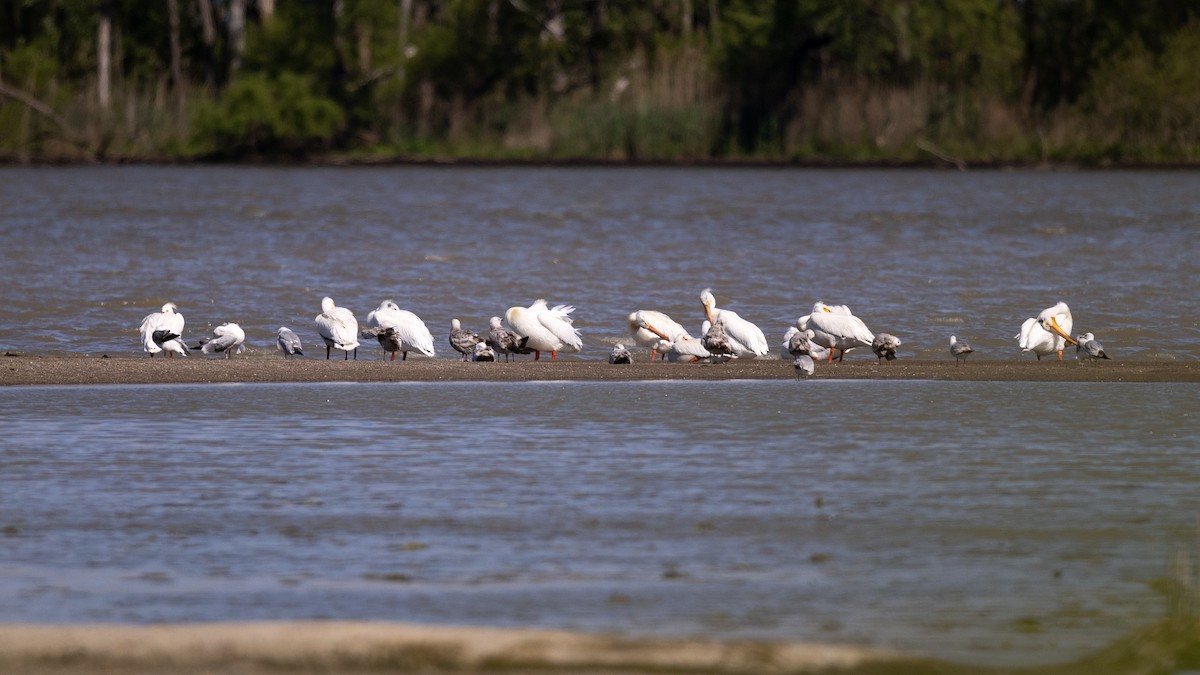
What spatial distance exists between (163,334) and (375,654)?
29.9 feet

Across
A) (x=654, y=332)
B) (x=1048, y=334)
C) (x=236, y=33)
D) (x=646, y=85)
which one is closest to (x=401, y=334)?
(x=654, y=332)

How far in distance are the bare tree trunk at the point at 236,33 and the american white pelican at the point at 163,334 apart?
171 ft

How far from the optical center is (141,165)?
61.0 m

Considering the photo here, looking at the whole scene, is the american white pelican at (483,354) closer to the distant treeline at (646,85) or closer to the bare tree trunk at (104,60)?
the distant treeline at (646,85)

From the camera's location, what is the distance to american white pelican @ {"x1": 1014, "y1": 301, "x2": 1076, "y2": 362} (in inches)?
552

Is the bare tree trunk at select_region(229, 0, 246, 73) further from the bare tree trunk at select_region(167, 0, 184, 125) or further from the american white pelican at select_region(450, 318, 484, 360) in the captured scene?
the american white pelican at select_region(450, 318, 484, 360)

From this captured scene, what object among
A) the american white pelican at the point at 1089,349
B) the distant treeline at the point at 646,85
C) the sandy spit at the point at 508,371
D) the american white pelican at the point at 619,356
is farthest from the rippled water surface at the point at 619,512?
the distant treeline at the point at 646,85

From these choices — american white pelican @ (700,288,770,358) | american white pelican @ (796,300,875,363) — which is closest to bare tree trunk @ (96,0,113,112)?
american white pelican @ (700,288,770,358)

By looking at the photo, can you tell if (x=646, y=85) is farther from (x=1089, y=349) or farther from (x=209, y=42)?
(x=1089, y=349)

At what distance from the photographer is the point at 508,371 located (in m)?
13.1

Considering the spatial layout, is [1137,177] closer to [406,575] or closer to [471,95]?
[471,95]

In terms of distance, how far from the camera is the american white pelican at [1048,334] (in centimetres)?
1403

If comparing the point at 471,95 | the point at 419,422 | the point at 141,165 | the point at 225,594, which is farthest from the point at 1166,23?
the point at 225,594

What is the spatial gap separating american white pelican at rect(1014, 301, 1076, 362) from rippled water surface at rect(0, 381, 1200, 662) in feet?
8.08
